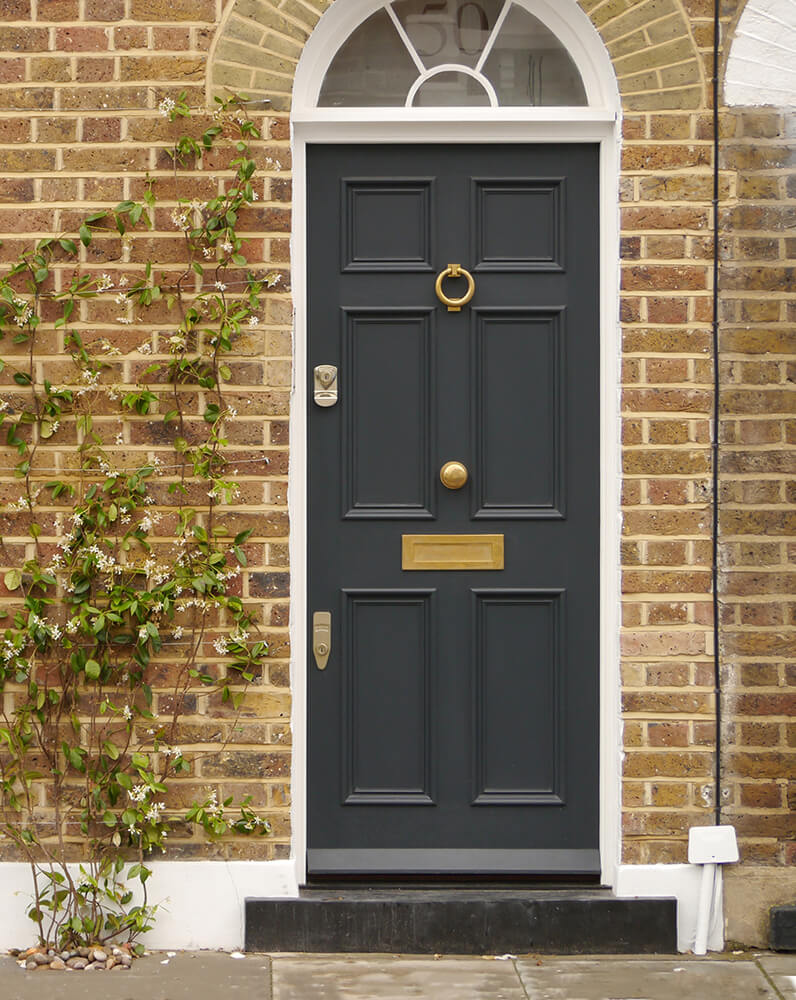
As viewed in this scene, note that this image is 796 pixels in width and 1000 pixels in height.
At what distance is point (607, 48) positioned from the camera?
158 inches

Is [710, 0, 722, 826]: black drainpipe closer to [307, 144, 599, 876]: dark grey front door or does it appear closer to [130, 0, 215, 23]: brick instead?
[307, 144, 599, 876]: dark grey front door

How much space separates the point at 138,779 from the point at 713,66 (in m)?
3.16

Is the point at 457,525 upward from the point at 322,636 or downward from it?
upward

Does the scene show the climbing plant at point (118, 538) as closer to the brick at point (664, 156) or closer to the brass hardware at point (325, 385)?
the brass hardware at point (325, 385)

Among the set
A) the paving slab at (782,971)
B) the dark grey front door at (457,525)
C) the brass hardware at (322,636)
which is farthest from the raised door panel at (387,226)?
the paving slab at (782,971)

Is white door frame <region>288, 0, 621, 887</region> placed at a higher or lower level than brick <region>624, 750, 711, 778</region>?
higher

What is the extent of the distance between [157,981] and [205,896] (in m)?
0.33

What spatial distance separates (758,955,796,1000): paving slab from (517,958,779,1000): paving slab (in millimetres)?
35

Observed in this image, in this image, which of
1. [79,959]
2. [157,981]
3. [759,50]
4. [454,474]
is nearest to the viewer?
[157,981]

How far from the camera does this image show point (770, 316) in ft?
13.2

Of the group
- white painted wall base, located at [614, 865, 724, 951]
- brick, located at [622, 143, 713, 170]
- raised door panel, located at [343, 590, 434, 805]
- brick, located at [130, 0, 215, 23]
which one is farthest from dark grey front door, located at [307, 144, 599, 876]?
brick, located at [130, 0, 215, 23]

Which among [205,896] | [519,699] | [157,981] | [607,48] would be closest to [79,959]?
[157,981]

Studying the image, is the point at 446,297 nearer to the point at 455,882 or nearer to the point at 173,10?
the point at 173,10

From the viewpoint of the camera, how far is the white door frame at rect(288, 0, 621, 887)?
405cm
